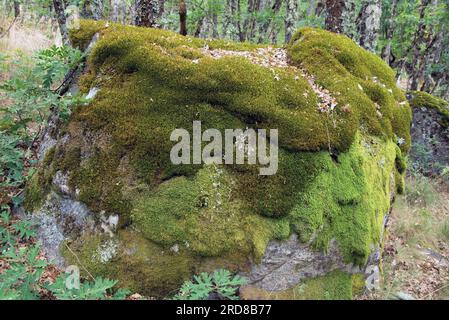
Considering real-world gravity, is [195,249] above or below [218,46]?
below

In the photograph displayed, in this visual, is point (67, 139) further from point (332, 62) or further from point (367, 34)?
point (367, 34)

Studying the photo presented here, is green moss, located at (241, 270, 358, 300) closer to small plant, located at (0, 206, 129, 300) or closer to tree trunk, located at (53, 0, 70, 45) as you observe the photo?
small plant, located at (0, 206, 129, 300)

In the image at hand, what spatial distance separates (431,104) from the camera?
340 inches

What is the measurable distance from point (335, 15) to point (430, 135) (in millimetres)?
4103

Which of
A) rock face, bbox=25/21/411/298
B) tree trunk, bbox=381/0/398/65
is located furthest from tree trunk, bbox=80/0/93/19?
tree trunk, bbox=381/0/398/65

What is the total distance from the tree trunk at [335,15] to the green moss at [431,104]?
3327 mm

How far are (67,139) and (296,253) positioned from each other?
3.02 meters

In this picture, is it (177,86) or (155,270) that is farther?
(177,86)

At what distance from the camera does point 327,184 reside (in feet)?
13.0

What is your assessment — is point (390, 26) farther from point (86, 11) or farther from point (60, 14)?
point (60, 14)

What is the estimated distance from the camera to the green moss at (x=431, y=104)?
8562 mm

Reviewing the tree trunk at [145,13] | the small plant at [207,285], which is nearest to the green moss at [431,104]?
the tree trunk at [145,13]

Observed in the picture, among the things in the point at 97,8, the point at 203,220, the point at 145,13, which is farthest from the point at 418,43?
the point at 203,220

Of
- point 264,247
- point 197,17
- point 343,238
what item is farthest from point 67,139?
point 197,17
